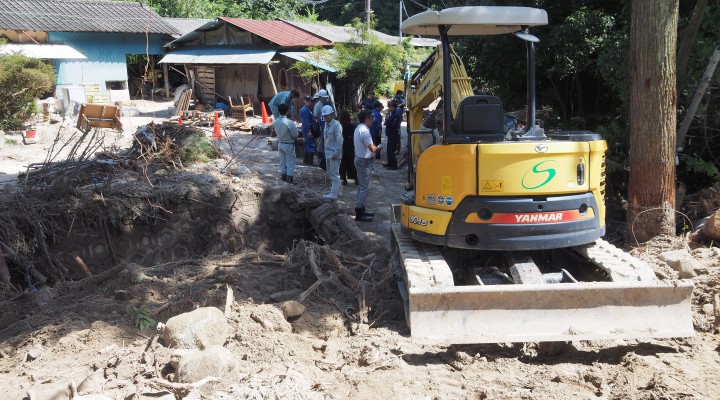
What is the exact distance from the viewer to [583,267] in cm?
646

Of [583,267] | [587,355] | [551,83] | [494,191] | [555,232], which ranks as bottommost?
[587,355]

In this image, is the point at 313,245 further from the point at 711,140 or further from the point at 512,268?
the point at 711,140

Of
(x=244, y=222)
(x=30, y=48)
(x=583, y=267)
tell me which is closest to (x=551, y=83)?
(x=244, y=222)

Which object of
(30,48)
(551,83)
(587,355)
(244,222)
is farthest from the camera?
(30,48)

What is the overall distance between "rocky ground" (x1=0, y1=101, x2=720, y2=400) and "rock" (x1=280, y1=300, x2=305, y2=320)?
11 mm

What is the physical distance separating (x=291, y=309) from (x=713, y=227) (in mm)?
4918

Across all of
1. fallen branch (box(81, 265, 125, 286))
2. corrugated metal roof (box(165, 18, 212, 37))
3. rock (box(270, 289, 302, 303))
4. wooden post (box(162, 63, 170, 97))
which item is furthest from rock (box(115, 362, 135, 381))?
corrugated metal roof (box(165, 18, 212, 37))

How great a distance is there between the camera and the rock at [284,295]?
6.42 meters

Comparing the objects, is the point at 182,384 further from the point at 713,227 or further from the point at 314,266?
the point at 713,227

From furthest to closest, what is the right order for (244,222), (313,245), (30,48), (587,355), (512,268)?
(30,48) < (244,222) < (313,245) < (512,268) < (587,355)

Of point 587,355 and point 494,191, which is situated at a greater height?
point 494,191

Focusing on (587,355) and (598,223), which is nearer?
(587,355)

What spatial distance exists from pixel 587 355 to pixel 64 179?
7570 mm

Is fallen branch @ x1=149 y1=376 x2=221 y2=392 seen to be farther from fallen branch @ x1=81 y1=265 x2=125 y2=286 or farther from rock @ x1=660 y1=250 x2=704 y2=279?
rock @ x1=660 y1=250 x2=704 y2=279
